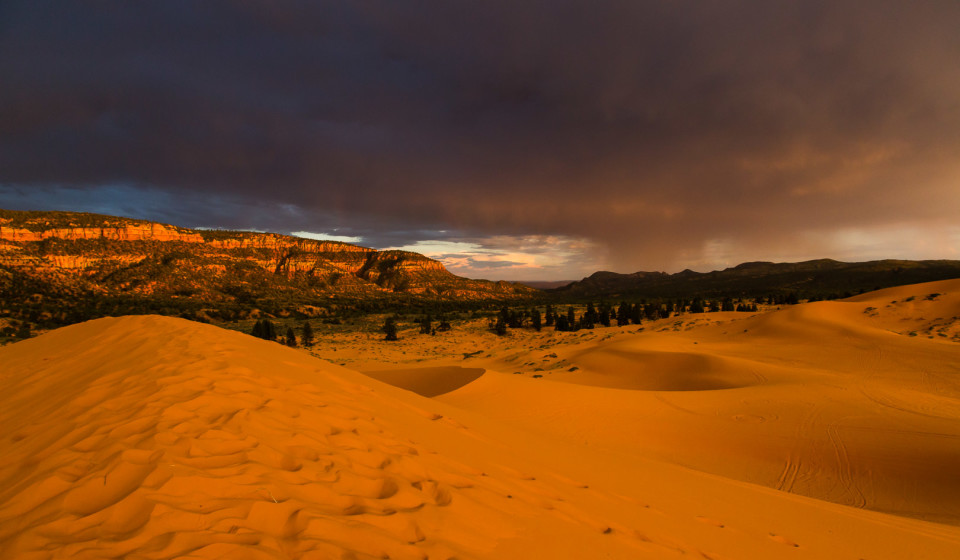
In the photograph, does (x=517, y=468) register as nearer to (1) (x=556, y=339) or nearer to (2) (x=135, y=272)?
(1) (x=556, y=339)

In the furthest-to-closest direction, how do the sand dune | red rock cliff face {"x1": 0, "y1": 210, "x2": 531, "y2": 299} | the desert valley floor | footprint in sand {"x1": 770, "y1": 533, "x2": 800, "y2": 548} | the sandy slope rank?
red rock cliff face {"x1": 0, "y1": 210, "x2": 531, "y2": 299} → the sand dune → the sandy slope → footprint in sand {"x1": 770, "y1": 533, "x2": 800, "y2": 548} → the desert valley floor

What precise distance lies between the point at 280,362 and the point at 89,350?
13.5 feet

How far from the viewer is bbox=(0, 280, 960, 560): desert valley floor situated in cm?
243

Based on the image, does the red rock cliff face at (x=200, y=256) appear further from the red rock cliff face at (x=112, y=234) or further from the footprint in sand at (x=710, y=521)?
the footprint in sand at (x=710, y=521)

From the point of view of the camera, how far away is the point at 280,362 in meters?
7.17

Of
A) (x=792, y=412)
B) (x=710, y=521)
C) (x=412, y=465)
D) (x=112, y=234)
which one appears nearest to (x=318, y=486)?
(x=412, y=465)

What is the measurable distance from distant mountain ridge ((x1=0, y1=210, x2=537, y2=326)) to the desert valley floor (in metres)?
52.1

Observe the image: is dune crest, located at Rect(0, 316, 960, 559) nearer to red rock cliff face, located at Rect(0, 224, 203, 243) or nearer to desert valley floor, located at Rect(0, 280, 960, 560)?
desert valley floor, located at Rect(0, 280, 960, 560)

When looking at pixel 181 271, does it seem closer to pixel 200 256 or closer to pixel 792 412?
pixel 200 256

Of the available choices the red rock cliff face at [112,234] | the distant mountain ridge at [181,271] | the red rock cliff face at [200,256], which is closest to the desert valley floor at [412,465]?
the distant mountain ridge at [181,271]

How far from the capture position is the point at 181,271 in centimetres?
7312

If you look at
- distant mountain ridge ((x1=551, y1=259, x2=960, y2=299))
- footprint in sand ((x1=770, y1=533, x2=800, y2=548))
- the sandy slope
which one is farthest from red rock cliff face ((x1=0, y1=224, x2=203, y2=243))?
distant mountain ridge ((x1=551, y1=259, x2=960, y2=299))

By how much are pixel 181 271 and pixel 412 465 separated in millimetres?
89332

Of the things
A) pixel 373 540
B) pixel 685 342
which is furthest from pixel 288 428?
pixel 685 342
